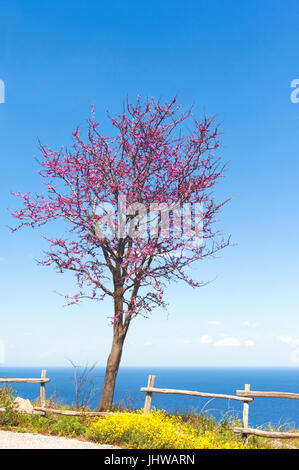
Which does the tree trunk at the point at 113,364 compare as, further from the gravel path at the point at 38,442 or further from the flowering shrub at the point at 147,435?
the gravel path at the point at 38,442

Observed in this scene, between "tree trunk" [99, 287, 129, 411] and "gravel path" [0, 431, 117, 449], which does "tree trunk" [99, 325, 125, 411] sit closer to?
"tree trunk" [99, 287, 129, 411]

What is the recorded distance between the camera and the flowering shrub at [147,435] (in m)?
10.8

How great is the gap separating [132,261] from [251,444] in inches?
265

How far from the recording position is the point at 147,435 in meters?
11.1

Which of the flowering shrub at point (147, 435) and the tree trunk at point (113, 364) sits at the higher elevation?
the tree trunk at point (113, 364)

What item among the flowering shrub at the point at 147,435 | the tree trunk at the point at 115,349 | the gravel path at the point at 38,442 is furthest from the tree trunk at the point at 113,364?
the gravel path at the point at 38,442

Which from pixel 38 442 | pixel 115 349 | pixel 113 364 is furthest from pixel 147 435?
pixel 115 349

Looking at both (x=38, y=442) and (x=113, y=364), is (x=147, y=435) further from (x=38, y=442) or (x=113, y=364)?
(x=113, y=364)

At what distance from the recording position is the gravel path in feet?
35.1

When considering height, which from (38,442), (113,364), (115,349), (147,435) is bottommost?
(38,442)

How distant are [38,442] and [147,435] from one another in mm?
2802

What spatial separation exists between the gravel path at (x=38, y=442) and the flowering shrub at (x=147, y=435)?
1.39 feet

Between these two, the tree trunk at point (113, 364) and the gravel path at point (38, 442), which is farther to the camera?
the tree trunk at point (113, 364)

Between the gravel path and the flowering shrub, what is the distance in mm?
425
